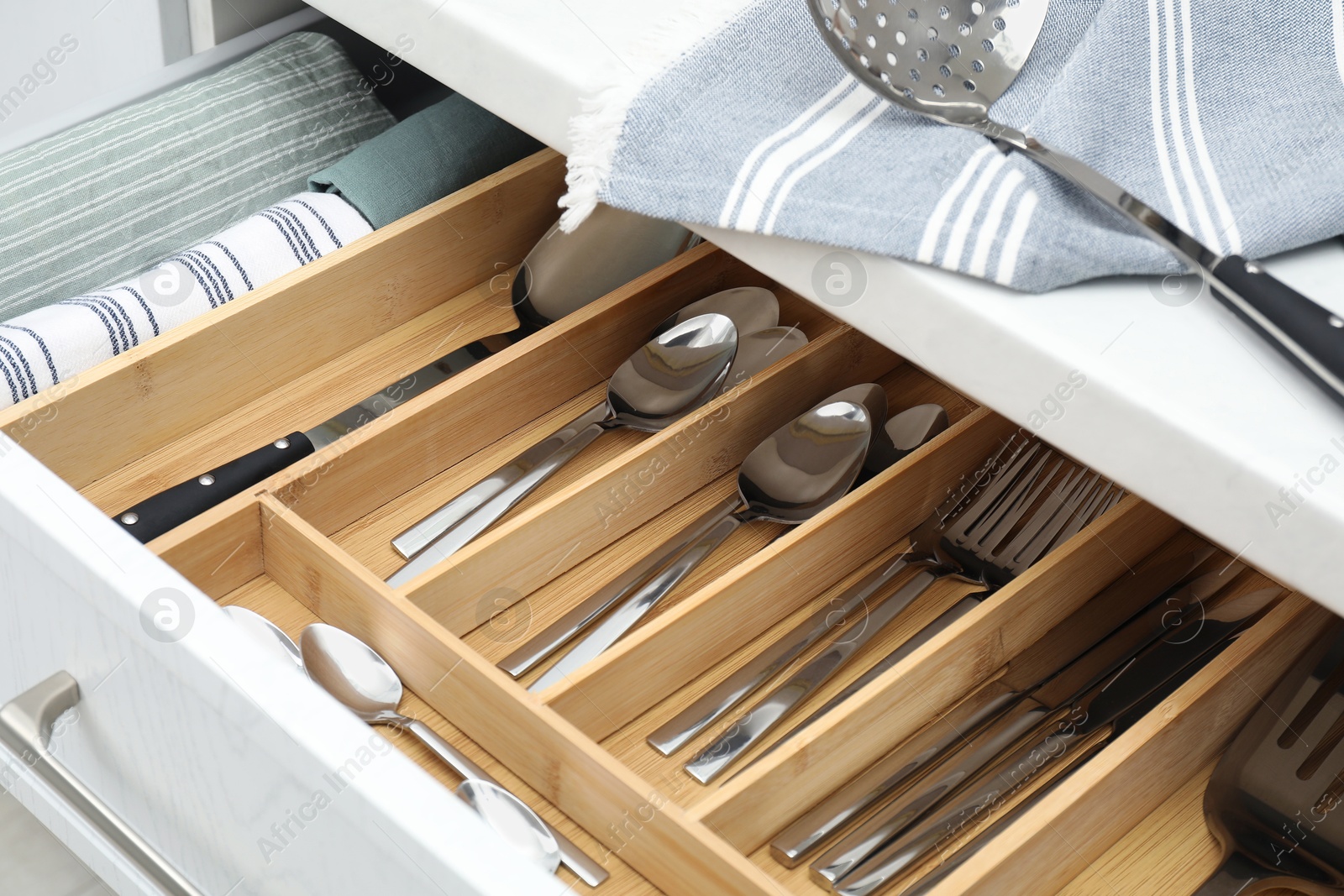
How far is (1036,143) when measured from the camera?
543 millimetres

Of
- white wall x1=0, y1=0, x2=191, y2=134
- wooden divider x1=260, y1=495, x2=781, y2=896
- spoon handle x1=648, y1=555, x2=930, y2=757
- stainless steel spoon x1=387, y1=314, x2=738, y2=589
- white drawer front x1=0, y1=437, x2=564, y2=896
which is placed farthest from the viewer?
white wall x1=0, y1=0, x2=191, y2=134

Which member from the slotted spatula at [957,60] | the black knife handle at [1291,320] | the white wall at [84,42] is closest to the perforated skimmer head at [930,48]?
the slotted spatula at [957,60]

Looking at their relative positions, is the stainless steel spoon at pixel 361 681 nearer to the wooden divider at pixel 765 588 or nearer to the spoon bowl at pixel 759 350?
the wooden divider at pixel 765 588

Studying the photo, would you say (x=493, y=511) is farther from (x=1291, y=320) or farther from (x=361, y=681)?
(x=1291, y=320)

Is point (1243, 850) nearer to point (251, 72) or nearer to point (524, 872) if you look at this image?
point (524, 872)

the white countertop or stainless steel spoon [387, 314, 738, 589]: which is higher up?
the white countertop

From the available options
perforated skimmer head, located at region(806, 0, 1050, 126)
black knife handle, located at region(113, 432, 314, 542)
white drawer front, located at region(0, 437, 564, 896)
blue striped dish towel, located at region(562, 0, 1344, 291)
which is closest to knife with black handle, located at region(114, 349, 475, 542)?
black knife handle, located at region(113, 432, 314, 542)

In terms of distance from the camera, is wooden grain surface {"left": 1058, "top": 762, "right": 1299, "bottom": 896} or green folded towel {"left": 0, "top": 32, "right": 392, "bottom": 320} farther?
green folded towel {"left": 0, "top": 32, "right": 392, "bottom": 320}

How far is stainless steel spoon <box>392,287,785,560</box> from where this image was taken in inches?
26.5

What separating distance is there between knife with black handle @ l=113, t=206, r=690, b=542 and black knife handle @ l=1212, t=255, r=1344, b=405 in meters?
0.42

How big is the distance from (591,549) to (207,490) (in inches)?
8.3

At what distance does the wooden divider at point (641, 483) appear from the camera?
0.62 meters

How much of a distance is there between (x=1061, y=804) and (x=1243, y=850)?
0.42 ft

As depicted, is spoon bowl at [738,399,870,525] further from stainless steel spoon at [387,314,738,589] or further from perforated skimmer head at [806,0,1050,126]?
perforated skimmer head at [806,0,1050,126]
